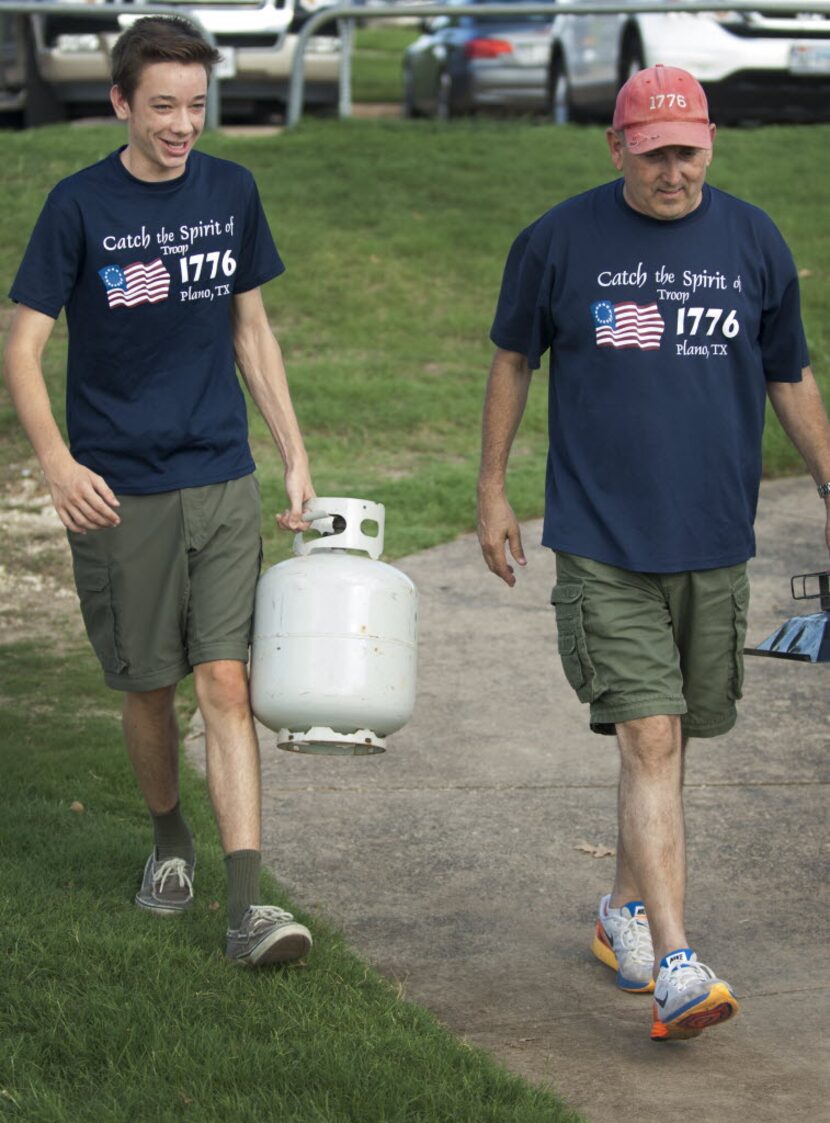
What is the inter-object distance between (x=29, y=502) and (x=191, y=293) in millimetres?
4834

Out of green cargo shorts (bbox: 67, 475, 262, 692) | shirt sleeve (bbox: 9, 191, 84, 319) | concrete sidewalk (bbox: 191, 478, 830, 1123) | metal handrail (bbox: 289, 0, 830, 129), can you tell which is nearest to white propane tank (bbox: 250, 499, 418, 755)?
green cargo shorts (bbox: 67, 475, 262, 692)

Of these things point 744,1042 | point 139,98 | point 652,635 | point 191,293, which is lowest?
point 744,1042

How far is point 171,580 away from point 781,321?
1.53 metres

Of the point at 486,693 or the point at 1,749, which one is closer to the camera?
the point at 1,749

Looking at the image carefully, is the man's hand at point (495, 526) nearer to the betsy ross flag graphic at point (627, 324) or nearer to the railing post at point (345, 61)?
the betsy ross flag graphic at point (627, 324)

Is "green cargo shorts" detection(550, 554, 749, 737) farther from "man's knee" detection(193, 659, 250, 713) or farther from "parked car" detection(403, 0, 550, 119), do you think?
"parked car" detection(403, 0, 550, 119)

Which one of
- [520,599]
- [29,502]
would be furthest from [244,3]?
[520,599]

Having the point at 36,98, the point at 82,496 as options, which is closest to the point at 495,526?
the point at 82,496

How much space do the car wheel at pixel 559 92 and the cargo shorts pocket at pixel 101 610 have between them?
12.8 m

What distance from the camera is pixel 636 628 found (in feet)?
14.2

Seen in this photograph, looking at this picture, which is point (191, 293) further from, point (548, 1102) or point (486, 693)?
point (486, 693)

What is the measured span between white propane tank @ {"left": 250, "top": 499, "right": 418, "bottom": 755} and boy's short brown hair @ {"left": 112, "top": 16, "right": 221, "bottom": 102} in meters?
1.07

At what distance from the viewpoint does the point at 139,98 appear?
14.4 feet

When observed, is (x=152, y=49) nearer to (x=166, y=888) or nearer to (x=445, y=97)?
(x=166, y=888)
